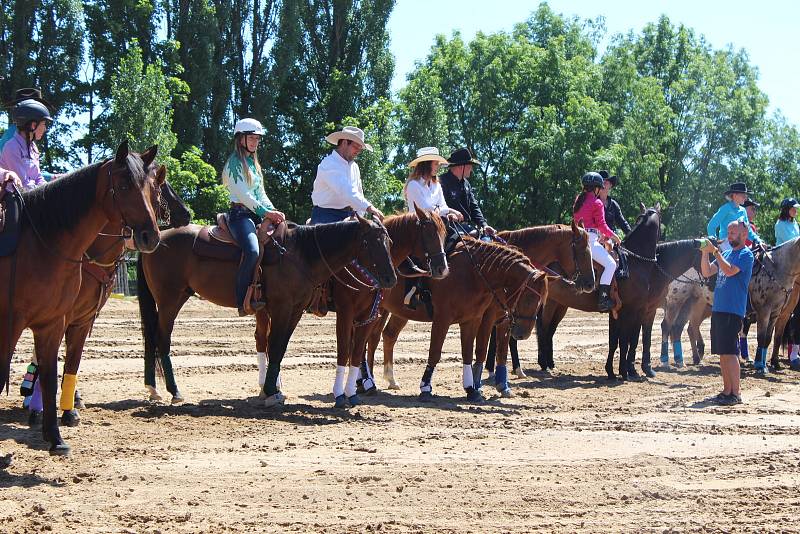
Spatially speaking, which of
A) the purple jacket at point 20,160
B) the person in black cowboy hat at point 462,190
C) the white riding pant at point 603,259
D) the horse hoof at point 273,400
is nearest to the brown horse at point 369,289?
the horse hoof at point 273,400

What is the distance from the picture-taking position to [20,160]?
9344 mm

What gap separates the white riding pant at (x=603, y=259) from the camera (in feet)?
50.9

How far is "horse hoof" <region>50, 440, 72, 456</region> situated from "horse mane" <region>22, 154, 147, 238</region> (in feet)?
6.16

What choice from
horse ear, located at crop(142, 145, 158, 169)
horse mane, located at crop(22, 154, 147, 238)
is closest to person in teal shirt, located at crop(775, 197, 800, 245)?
horse ear, located at crop(142, 145, 158, 169)

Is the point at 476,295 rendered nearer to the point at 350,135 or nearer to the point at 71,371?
the point at 350,135

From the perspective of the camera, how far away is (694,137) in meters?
52.3

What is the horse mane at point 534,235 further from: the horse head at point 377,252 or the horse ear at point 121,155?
the horse ear at point 121,155

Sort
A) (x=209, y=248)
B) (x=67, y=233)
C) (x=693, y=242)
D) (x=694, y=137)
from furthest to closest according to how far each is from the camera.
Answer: (x=694, y=137) → (x=693, y=242) → (x=209, y=248) → (x=67, y=233)

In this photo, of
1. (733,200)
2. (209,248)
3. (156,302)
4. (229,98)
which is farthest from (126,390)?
(229,98)

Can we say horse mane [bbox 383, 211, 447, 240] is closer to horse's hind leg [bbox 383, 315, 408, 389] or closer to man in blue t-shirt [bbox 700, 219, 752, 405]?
horse's hind leg [bbox 383, 315, 408, 389]

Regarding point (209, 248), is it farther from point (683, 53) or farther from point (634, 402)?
point (683, 53)

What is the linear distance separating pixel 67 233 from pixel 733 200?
43.4ft

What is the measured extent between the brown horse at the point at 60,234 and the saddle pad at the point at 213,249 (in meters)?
3.35

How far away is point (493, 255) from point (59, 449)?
6295mm
